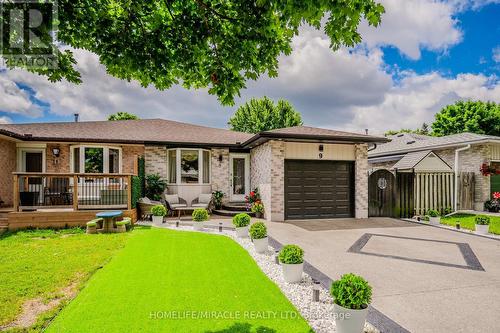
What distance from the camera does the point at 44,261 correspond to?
18.9 feet

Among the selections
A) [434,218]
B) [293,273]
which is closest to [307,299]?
[293,273]

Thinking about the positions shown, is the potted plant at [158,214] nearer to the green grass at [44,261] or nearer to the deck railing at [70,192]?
the deck railing at [70,192]

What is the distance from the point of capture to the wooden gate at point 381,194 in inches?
475

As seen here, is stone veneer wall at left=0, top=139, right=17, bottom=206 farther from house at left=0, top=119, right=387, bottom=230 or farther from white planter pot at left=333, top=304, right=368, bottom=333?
white planter pot at left=333, top=304, right=368, bottom=333

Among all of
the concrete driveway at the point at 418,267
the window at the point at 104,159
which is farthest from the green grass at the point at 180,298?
the window at the point at 104,159

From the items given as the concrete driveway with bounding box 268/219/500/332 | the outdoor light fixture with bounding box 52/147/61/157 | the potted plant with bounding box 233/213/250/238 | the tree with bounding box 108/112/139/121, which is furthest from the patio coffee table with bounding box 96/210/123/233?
the tree with bounding box 108/112/139/121

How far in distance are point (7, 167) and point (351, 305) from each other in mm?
15183

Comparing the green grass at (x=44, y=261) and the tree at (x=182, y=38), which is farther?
the green grass at (x=44, y=261)

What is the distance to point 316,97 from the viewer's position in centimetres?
1541

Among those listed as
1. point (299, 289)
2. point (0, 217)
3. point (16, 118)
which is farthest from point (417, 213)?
point (16, 118)

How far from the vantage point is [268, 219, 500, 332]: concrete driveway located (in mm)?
3436

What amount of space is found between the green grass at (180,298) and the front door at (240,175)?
787cm

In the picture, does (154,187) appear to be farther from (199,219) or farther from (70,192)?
→ (199,219)

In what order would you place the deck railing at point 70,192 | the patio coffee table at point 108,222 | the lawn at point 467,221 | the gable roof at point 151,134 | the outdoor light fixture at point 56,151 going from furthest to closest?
the outdoor light fixture at point 56,151, the gable roof at point 151,134, the deck railing at point 70,192, the lawn at point 467,221, the patio coffee table at point 108,222
